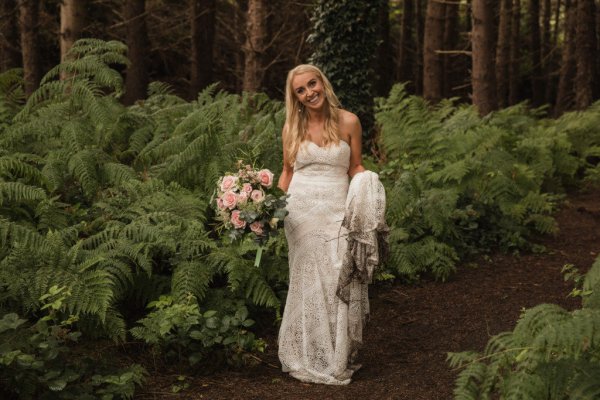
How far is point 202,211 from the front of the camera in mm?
6465

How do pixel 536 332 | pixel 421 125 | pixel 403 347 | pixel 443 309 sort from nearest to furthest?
pixel 536 332
pixel 403 347
pixel 443 309
pixel 421 125

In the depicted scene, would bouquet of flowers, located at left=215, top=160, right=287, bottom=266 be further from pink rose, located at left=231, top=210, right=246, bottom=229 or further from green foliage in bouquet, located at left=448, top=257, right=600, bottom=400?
green foliage in bouquet, located at left=448, top=257, right=600, bottom=400

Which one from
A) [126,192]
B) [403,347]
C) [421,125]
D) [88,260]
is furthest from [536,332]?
[421,125]

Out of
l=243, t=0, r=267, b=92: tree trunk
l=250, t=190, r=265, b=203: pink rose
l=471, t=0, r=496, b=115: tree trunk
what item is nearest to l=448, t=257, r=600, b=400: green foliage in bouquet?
l=250, t=190, r=265, b=203: pink rose

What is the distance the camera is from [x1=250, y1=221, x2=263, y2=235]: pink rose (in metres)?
4.80

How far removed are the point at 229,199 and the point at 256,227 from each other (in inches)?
10.4

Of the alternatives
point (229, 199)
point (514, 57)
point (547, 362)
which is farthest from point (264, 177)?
point (514, 57)

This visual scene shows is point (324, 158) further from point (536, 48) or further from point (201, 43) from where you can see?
point (536, 48)

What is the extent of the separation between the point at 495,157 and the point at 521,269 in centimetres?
172

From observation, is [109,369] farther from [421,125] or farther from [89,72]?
[421,125]

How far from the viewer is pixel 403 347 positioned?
18.6 ft

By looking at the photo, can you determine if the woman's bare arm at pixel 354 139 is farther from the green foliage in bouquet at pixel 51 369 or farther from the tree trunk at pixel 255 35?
the tree trunk at pixel 255 35

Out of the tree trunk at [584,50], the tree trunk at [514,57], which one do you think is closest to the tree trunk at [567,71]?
the tree trunk at [514,57]

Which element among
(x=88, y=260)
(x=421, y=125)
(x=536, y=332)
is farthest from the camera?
(x=421, y=125)
